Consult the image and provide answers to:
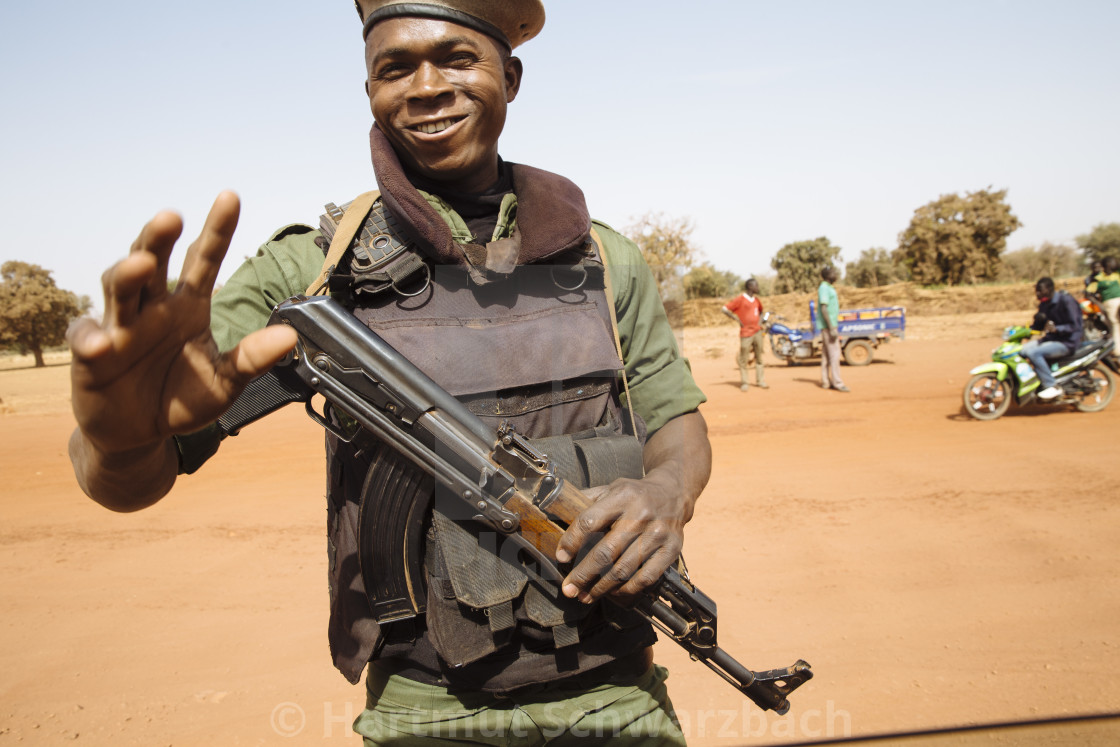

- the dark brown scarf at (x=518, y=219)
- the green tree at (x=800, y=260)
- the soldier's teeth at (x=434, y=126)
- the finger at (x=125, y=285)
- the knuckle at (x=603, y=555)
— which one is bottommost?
the knuckle at (x=603, y=555)

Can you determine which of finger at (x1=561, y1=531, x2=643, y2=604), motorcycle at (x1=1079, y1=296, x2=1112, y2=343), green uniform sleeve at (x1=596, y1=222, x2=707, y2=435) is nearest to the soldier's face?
Answer: green uniform sleeve at (x1=596, y1=222, x2=707, y2=435)

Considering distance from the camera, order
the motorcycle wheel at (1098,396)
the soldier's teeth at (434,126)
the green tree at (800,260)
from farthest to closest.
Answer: the green tree at (800,260)
the motorcycle wheel at (1098,396)
the soldier's teeth at (434,126)

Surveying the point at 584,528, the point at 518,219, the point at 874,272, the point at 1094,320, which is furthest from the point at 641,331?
the point at 874,272

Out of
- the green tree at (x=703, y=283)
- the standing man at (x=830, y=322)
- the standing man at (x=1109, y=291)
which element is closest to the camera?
the standing man at (x=1109, y=291)

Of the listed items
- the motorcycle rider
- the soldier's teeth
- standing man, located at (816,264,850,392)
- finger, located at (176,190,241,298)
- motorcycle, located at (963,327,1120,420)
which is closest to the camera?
finger, located at (176,190,241,298)

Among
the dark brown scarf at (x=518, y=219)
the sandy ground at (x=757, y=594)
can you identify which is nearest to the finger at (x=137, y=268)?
the dark brown scarf at (x=518, y=219)

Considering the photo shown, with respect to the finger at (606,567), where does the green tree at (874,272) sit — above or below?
above

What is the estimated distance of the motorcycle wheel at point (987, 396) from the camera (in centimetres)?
895

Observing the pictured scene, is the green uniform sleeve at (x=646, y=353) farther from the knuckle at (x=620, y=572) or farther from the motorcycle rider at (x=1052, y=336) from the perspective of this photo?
the motorcycle rider at (x=1052, y=336)

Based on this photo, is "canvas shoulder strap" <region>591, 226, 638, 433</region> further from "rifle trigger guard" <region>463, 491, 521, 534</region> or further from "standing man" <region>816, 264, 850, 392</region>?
"standing man" <region>816, 264, 850, 392</region>

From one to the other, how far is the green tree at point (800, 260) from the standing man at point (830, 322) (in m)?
32.4

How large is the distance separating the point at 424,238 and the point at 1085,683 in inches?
151

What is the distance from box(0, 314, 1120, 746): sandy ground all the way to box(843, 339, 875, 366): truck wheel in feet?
21.9

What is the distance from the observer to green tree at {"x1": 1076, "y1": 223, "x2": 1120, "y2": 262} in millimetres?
49972
